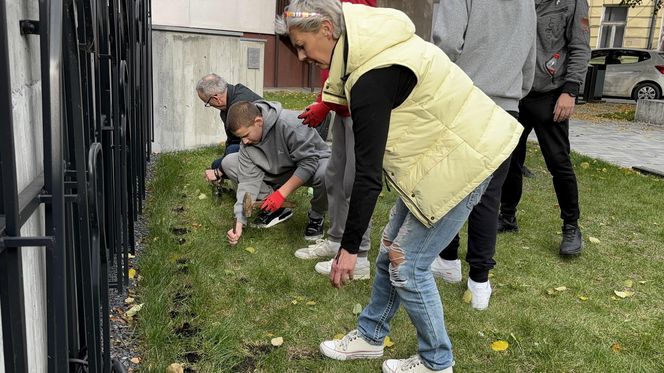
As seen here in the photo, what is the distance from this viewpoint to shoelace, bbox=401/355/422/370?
252 centimetres

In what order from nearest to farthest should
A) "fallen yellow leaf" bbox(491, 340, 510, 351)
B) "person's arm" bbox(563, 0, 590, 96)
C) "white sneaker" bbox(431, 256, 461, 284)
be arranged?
"fallen yellow leaf" bbox(491, 340, 510, 351)
"white sneaker" bbox(431, 256, 461, 284)
"person's arm" bbox(563, 0, 590, 96)

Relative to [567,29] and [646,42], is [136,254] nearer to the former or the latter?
[567,29]

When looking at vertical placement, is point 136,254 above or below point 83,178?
below

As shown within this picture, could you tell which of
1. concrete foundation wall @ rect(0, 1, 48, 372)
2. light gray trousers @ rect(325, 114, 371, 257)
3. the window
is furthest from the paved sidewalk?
the window

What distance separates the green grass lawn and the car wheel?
13.6 m

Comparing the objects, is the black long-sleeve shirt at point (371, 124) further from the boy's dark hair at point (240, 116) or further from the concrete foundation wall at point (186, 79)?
the concrete foundation wall at point (186, 79)

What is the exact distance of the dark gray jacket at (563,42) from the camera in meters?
3.68

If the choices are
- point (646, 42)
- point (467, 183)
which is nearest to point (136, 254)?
point (467, 183)

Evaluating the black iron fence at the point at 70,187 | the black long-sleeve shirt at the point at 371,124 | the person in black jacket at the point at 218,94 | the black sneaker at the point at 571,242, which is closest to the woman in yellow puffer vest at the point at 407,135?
the black long-sleeve shirt at the point at 371,124

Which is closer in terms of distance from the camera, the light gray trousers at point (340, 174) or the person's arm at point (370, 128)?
the person's arm at point (370, 128)

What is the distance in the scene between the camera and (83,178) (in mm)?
1716

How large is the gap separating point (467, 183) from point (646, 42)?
107 feet

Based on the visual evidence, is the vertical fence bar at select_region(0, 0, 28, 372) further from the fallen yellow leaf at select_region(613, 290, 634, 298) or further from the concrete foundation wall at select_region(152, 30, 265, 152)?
the concrete foundation wall at select_region(152, 30, 265, 152)

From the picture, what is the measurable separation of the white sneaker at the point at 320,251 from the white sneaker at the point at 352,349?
108 cm
